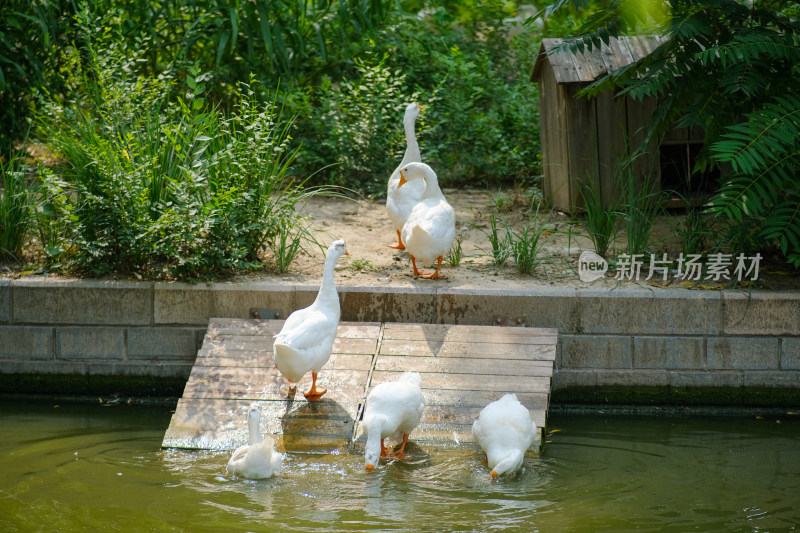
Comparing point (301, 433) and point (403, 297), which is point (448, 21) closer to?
point (403, 297)

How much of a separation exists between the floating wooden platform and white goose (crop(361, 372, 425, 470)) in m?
0.31

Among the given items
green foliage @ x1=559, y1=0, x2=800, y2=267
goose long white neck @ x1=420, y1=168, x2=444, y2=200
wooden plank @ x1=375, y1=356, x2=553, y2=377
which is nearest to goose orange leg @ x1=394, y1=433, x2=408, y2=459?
wooden plank @ x1=375, y1=356, x2=553, y2=377

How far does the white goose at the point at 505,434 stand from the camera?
530 cm

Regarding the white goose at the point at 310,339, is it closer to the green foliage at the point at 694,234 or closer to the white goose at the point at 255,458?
the white goose at the point at 255,458

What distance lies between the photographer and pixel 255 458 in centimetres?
525

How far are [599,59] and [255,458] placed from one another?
18.3 ft

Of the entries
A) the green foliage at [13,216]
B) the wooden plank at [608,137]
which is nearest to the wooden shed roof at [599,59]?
the wooden plank at [608,137]

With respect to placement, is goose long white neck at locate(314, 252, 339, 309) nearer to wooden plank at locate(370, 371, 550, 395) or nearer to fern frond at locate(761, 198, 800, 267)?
wooden plank at locate(370, 371, 550, 395)

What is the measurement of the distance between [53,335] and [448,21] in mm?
8070

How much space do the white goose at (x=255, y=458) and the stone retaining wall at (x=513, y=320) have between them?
65.8 inches

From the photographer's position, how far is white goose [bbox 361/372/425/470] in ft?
17.9

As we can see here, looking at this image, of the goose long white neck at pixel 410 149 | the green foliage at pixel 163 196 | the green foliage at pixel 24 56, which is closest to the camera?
the green foliage at pixel 163 196

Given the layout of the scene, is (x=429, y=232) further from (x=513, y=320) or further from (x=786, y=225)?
(x=786, y=225)

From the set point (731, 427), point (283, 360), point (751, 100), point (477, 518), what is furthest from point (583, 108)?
point (477, 518)
